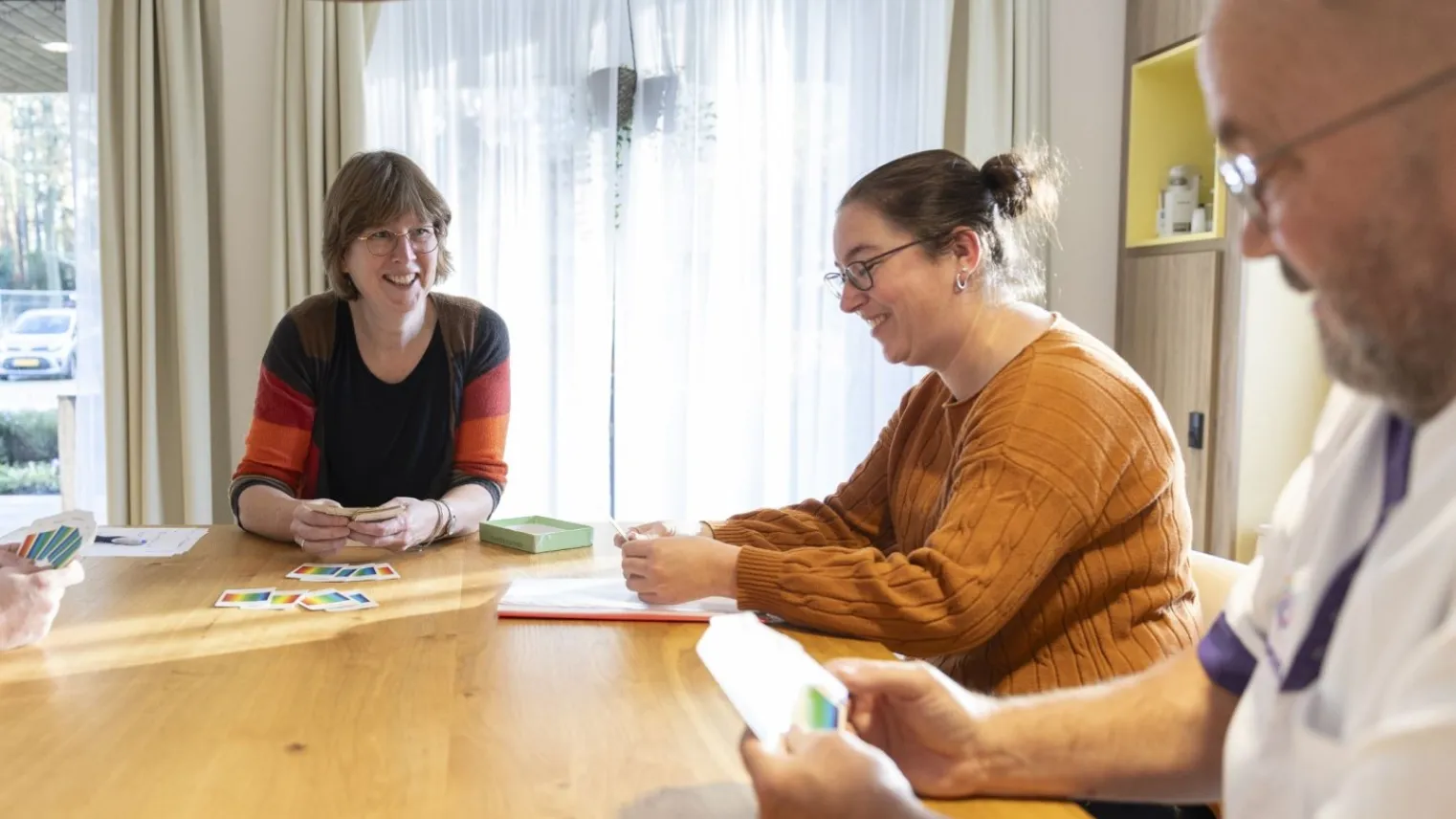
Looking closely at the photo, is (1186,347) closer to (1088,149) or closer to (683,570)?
(1088,149)

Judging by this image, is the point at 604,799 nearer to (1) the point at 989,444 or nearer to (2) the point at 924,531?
(1) the point at 989,444

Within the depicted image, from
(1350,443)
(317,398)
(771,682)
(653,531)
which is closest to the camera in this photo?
(1350,443)

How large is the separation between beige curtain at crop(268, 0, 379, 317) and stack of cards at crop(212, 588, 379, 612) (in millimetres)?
2024

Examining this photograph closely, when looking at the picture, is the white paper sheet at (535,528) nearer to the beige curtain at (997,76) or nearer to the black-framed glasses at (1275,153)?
the black-framed glasses at (1275,153)

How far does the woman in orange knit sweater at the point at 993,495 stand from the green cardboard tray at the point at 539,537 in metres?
0.24

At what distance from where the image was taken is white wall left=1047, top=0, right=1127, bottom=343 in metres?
3.76

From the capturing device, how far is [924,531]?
1.65m

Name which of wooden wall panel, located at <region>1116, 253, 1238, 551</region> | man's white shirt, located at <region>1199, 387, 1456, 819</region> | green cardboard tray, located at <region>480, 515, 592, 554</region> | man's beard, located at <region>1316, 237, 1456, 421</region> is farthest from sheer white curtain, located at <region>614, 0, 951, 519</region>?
man's beard, located at <region>1316, 237, 1456, 421</region>

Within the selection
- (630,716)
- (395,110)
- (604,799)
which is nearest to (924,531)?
(630,716)

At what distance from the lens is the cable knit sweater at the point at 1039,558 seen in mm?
1340

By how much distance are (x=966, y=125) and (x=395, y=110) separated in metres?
1.79

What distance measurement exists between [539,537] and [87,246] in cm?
233

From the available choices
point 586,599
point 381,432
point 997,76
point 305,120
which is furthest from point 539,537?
point 997,76

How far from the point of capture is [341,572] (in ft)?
5.64
